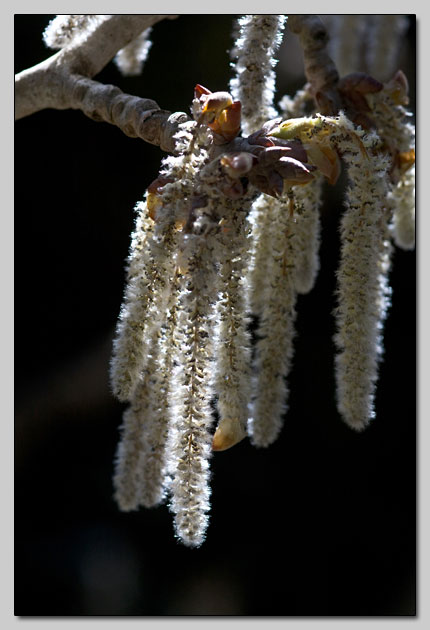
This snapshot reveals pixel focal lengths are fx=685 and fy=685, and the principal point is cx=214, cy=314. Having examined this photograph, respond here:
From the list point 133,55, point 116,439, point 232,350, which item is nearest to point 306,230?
point 232,350

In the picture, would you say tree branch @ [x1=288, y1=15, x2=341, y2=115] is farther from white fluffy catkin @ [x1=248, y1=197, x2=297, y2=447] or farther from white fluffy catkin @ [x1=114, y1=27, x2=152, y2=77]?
white fluffy catkin @ [x1=114, y1=27, x2=152, y2=77]

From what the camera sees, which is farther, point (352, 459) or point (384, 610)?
point (352, 459)

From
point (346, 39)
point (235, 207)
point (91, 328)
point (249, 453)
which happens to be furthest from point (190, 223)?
point (249, 453)

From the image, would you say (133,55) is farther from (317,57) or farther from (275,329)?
(275,329)

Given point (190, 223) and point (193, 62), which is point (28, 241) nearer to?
point (193, 62)

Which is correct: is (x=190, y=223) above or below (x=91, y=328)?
below

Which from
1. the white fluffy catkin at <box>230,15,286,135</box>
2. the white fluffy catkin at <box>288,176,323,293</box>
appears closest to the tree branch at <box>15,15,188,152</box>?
the white fluffy catkin at <box>230,15,286,135</box>

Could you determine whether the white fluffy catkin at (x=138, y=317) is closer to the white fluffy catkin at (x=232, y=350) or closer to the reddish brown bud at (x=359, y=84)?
the white fluffy catkin at (x=232, y=350)

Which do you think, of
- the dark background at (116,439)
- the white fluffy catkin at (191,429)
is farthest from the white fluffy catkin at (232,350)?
the dark background at (116,439)
